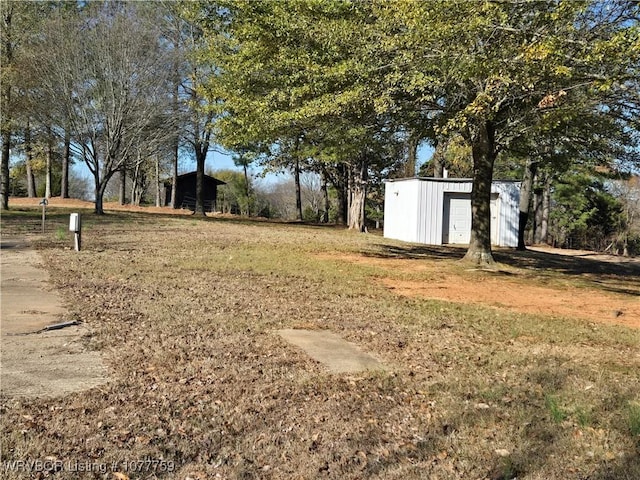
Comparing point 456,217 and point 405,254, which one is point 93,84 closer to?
point 405,254

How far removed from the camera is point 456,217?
2367cm

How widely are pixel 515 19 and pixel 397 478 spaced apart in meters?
7.54

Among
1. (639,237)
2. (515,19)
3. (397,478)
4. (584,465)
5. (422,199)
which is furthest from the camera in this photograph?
(639,237)

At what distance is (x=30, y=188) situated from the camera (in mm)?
39344

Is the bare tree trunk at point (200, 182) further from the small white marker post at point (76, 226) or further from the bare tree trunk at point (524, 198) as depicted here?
the small white marker post at point (76, 226)

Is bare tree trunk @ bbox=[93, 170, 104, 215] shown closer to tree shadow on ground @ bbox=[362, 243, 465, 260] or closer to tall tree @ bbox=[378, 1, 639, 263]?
tree shadow on ground @ bbox=[362, 243, 465, 260]

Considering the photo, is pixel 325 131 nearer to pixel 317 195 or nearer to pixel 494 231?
pixel 494 231

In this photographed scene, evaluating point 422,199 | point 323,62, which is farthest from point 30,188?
point 323,62

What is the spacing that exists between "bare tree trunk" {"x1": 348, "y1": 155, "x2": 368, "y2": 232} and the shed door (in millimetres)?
6024

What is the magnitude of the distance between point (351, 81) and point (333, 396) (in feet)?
25.0

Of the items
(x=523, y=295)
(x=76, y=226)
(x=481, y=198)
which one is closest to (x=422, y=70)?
(x=523, y=295)

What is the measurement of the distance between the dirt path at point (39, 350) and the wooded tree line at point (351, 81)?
5.81 metres

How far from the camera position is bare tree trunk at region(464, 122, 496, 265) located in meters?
13.9

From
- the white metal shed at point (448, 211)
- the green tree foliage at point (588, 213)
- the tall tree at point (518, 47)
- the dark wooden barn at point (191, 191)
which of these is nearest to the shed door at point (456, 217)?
the white metal shed at point (448, 211)
